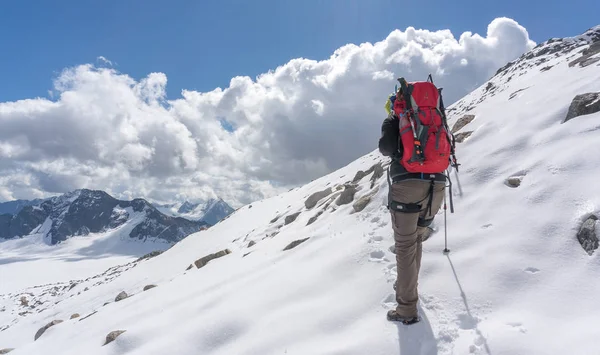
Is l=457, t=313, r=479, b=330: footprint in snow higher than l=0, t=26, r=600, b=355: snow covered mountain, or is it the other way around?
l=0, t=26, r=600, b=355: snow covered mountain

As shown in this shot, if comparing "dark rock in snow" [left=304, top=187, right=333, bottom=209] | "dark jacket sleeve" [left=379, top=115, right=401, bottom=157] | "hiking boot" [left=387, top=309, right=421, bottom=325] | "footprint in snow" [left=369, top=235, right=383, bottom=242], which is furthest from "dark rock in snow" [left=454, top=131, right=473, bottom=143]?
"dark rock in snow" [left=304, top=187, right=333, bottom=209]

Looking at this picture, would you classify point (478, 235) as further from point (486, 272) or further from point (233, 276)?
point (233, 276)

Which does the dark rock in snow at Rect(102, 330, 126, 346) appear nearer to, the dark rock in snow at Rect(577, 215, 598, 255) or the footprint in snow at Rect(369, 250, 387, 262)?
the footprint in snow at Rect(369, 250, 387, 262)

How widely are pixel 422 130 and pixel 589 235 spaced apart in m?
4.45

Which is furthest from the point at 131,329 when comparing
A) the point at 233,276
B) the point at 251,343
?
the point at 251,343

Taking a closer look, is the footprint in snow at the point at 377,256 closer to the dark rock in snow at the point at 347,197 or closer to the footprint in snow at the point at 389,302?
the footprint in snow at the point at 389,302

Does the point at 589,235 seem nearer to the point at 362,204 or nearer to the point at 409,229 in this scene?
the point at 409,229

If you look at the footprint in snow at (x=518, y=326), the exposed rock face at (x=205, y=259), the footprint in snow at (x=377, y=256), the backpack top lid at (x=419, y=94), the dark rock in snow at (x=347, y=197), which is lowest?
the footprint in snow at (x=518, y=326)

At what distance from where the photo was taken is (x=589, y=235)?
6.91 metres

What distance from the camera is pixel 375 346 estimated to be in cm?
587

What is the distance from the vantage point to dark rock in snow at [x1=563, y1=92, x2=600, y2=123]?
12.8 meters

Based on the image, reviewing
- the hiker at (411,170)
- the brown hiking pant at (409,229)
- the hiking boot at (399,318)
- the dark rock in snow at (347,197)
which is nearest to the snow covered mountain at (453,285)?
the hiking boot at (399,318)

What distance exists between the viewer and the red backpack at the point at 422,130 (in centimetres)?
569

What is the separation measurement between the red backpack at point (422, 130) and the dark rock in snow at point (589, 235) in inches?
141
